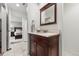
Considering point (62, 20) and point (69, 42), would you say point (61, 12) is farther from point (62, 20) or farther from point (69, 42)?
point (69, 42)

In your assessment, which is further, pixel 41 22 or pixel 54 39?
pixel 41 22

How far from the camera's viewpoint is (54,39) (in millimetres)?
1397

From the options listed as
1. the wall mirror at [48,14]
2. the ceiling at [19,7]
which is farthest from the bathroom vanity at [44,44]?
the ceiling at [19,7]

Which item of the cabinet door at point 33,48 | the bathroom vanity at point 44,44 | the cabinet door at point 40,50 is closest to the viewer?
the bathroom vanity at point 44,44

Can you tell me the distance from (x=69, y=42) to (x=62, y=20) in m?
0.36

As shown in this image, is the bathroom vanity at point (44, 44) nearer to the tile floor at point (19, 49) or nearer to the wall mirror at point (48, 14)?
the tile floor at point (19, 49)

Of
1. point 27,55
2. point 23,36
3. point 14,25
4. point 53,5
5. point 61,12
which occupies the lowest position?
point 27,55

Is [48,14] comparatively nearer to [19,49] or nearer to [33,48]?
[33,48]

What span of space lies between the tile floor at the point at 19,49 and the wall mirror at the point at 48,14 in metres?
0.49

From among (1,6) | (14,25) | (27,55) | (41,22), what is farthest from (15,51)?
(1,6)

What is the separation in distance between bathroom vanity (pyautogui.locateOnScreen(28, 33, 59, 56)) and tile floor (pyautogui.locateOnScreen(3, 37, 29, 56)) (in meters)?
0.10

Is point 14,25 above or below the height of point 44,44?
above

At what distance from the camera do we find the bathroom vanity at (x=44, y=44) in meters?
1.38

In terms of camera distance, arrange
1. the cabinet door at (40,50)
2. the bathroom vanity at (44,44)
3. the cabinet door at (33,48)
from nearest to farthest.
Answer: the bathroom vanity at (44,44) → the cabinet door at (40,50) → the cabinet door at (33,48)
